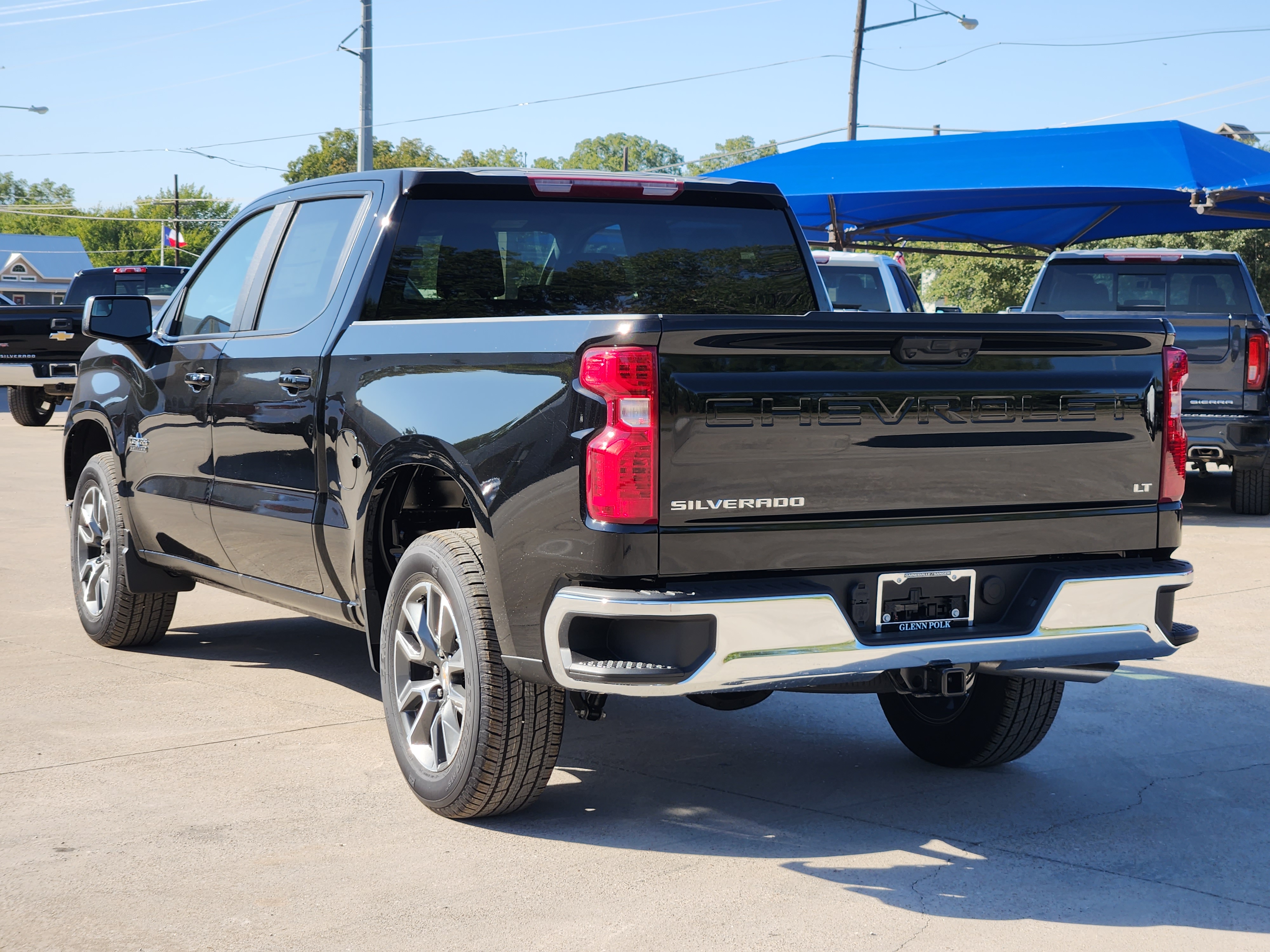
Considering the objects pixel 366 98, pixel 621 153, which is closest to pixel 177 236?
pixel 366 98

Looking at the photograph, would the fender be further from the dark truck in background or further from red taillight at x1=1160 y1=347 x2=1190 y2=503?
the dark truck in background

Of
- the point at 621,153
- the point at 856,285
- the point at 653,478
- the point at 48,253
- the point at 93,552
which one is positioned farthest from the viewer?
the point at 621,153

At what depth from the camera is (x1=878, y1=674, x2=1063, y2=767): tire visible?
5.04 m

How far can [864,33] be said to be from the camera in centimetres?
3222

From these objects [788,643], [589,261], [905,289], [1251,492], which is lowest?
[1251,492]

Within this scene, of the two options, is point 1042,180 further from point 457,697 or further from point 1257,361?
point 457,697

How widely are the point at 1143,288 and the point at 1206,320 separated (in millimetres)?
1179

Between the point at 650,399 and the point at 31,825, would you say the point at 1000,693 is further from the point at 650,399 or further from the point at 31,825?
the point at 31,825

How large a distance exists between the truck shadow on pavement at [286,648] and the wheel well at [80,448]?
36.9 inches

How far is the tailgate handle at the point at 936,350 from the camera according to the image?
13.2 ft

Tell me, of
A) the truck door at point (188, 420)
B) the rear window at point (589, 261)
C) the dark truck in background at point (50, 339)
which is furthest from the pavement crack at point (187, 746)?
the dark truck in background at point (50, 339)

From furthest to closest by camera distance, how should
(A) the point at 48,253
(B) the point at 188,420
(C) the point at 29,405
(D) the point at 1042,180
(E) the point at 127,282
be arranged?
(A) the point at 48,253 → (C) the point at 29,405 → (E) the point at 127,282 → (D) the point at 1042,180 → (B) the point at 188,420

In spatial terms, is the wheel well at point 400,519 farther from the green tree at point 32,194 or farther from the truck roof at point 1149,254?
the green tree at point 32,194

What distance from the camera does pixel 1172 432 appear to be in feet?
14.6
